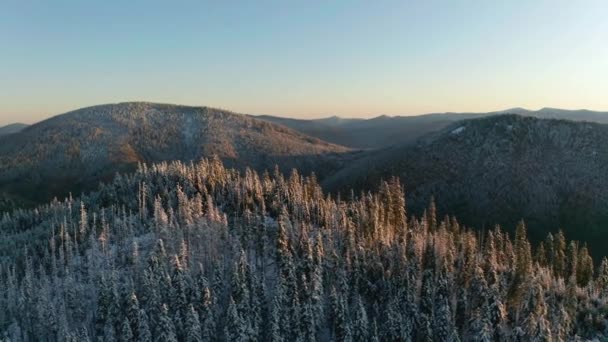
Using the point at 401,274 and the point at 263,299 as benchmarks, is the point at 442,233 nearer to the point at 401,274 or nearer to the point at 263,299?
the point at 401,274

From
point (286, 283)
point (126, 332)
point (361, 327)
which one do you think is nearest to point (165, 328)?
point (126, 332)

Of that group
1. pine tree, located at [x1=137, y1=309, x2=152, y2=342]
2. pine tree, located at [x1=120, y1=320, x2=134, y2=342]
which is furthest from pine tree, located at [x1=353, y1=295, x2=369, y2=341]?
pine tree, located at [x1=120, y1=320, x2=134, y2=342]

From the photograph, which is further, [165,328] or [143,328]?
[143,328]

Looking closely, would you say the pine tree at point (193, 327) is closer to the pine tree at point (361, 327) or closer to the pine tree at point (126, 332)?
the pine tree at point (126, 332)

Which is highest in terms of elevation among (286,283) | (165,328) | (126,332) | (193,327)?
(286,283)

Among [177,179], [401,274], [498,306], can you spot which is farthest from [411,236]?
[177,179]

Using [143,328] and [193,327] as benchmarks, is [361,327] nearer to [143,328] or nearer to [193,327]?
[193,327]

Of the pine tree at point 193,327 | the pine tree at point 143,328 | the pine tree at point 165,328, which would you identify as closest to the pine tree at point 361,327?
the pine tree at point 193,327

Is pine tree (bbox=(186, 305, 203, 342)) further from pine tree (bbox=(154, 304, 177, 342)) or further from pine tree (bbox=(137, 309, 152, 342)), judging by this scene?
pine tree (bbox=(137, 309, 152, 342))
